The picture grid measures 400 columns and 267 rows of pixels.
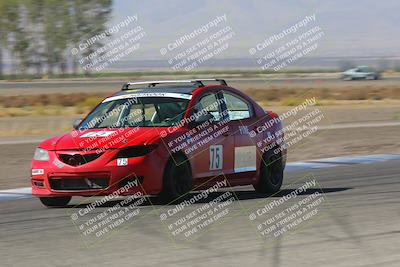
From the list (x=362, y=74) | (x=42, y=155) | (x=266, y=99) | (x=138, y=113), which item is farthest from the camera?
(x=362, y=74)

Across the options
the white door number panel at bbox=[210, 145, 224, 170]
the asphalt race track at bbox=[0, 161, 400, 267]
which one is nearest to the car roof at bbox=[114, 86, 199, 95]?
the white door number panel at bbox=[210, 145, 224, 170]

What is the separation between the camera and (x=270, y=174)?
1225cm

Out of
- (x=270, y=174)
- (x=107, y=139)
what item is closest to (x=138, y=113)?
(x=107, y=139)

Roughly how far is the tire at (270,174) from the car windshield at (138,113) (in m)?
1.43

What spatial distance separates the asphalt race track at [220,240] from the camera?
7492mm

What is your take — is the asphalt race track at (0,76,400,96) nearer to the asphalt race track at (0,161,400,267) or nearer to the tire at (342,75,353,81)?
the tire at (342,75,353,81)

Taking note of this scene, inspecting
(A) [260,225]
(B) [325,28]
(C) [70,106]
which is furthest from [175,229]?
(B) [325,28]

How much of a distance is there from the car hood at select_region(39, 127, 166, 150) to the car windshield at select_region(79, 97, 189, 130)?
1.03 ft

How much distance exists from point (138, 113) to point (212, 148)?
1.00 metres

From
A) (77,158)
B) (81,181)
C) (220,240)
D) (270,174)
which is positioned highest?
(220,240)

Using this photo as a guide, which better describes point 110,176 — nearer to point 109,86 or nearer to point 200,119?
point 200,119

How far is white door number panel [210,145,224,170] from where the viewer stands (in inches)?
445

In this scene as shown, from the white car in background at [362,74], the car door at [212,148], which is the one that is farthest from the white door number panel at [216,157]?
the white car in background at [362,74]

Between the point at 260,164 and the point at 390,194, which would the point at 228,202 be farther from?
the point at 390,194
